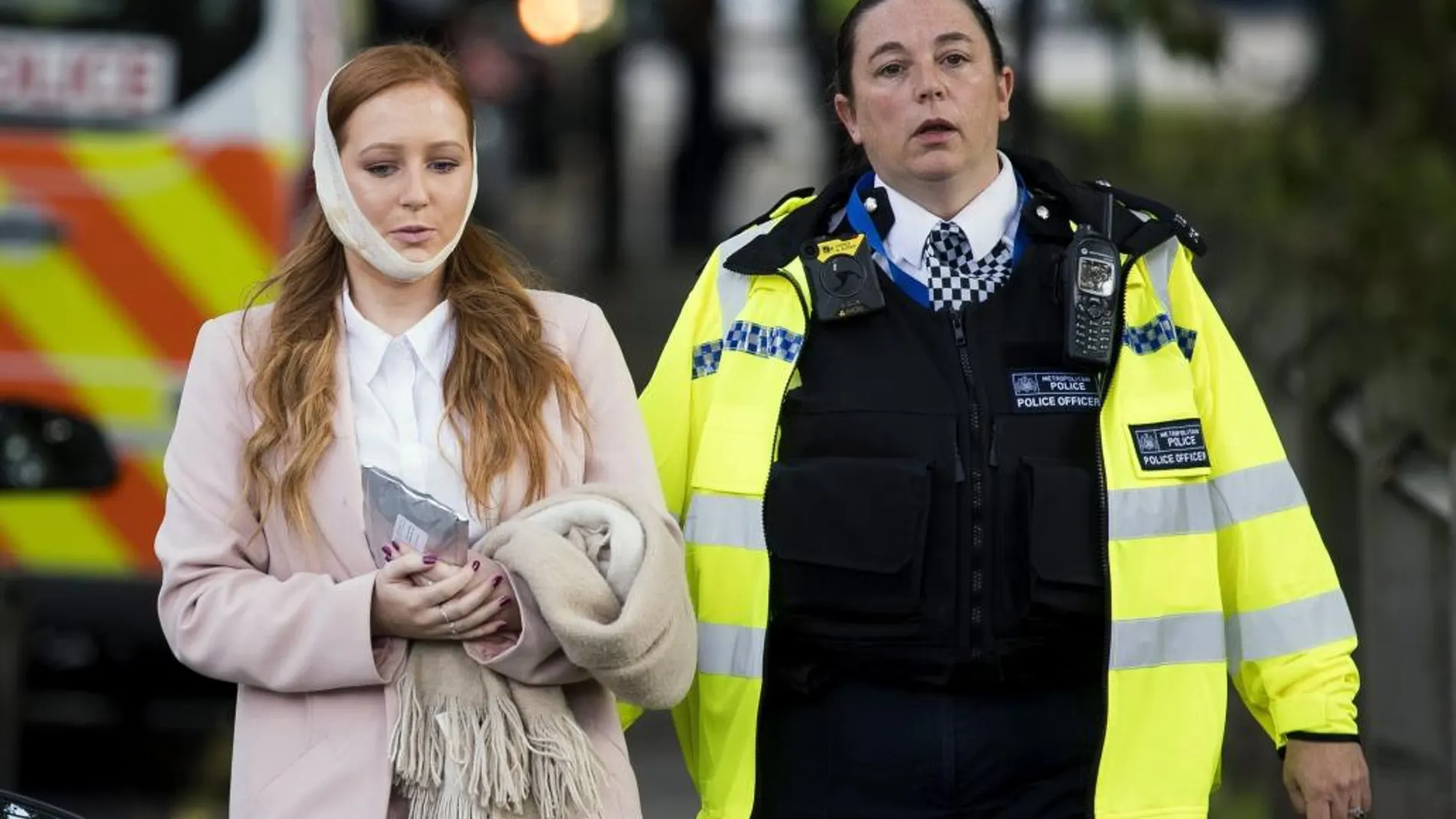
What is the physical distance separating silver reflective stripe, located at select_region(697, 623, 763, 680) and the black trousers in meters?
0.07

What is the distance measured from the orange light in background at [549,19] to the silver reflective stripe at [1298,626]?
41.9 feet

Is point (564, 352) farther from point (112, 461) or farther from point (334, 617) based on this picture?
point (112, 461)

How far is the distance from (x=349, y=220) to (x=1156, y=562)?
127 cm

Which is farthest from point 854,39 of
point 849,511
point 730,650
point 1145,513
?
point 730,650

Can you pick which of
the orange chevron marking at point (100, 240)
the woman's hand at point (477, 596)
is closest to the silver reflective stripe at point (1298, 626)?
the woman's hand at point (477, 596)

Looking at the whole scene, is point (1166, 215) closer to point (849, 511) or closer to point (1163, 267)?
point (1163, 267)

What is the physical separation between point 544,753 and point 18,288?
357 cm

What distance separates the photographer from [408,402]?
11.3 ft

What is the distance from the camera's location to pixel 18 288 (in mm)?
6410

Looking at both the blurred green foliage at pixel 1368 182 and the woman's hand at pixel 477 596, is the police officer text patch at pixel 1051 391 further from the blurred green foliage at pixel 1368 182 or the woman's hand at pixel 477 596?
the blurred green foliage at pixel 1368 182

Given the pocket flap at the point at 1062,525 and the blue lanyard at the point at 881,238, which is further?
the blue lanyard at the point at 881,238

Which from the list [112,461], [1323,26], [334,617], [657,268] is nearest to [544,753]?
[334,617]

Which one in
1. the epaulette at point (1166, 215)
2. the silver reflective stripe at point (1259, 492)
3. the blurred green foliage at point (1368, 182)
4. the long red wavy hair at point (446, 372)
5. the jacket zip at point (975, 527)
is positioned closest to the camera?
the long red wavy hair at point (446, 372)

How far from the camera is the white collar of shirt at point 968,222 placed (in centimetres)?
395
